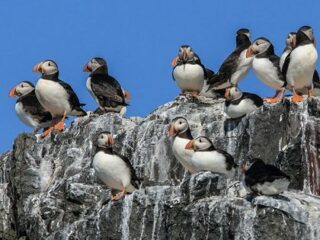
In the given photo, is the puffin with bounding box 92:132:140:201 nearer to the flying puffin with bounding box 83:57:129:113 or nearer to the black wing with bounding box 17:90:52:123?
the flying puffin with bounding box 83:57:129:113

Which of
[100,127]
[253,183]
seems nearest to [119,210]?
[253,183]

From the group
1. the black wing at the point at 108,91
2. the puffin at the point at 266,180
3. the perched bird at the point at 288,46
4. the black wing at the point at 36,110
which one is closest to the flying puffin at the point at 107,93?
the black wing at the point at 108,91

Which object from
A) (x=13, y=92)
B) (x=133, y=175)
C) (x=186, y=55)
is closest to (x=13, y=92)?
(x=13, y=92)

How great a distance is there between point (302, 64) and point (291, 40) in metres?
1.48

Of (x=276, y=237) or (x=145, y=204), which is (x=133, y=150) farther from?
(x=276, y=237)

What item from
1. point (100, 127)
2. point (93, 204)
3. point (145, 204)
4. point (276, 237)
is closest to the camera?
point (276, 237)

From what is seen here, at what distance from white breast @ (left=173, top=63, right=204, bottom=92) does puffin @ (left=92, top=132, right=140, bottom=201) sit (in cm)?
425

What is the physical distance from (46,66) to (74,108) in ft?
2.94

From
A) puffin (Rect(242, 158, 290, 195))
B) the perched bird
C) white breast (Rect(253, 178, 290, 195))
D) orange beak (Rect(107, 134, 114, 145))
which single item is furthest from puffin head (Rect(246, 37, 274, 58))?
white breast (Rect(253, 178, 290, 195))

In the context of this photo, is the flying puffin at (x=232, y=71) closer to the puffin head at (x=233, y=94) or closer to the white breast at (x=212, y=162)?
the puffin head at (x=233, y=94)

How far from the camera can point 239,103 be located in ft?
89.5

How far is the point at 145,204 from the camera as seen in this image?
2472 centimetres

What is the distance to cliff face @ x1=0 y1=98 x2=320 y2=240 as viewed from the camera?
23.2 m

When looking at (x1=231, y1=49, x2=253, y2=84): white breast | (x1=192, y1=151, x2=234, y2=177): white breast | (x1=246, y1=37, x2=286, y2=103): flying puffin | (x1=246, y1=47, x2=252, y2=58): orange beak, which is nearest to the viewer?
(x1=192, y1=151, x2=234, y2=177): white breast
